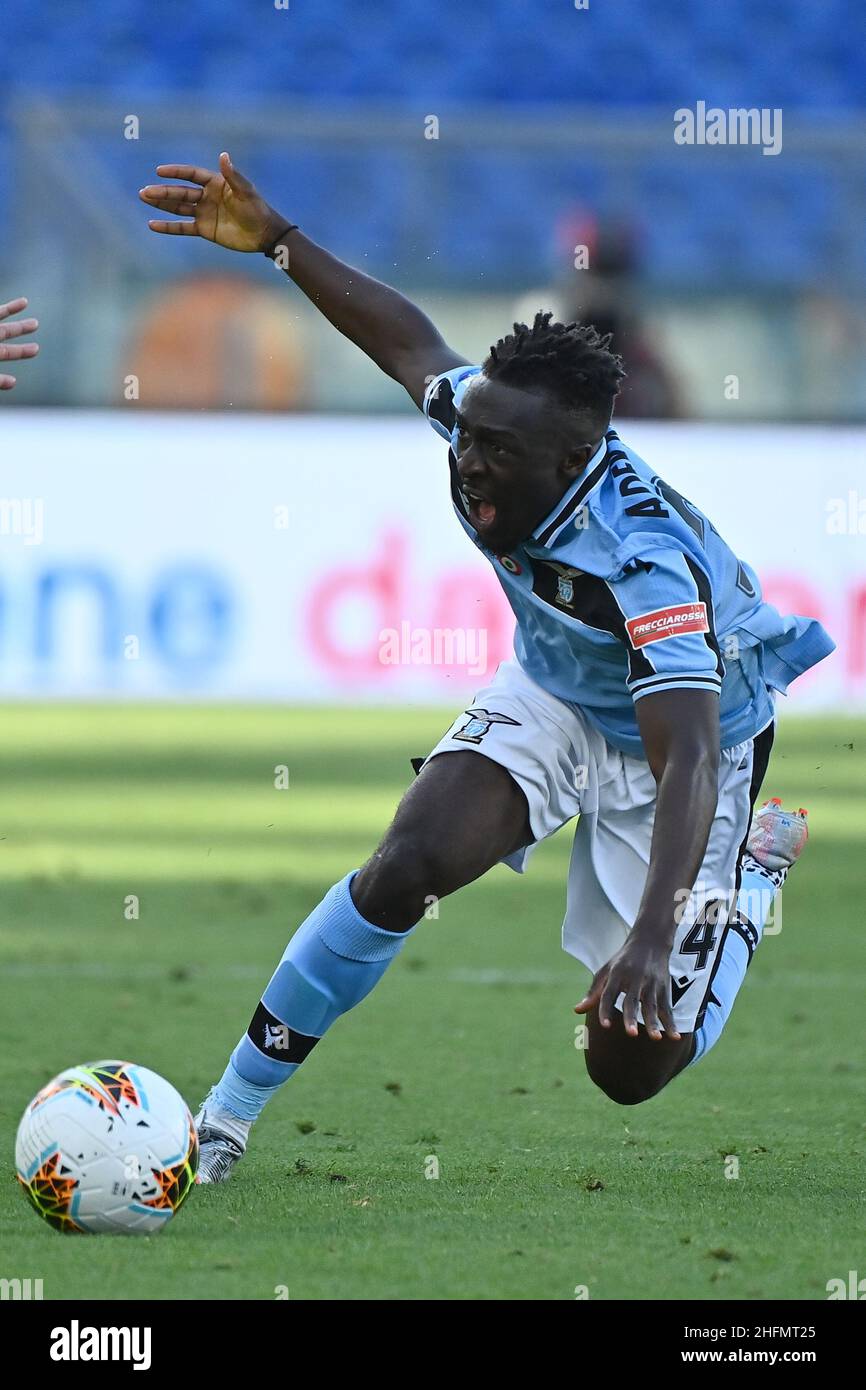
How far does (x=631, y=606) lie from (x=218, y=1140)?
147 centimetres

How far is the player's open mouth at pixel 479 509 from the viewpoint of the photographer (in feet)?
13.9

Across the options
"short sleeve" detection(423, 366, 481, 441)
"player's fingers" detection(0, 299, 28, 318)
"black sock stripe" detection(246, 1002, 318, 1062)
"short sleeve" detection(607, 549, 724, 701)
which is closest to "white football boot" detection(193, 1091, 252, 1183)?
"black sock stripe" detection(246, 1002, 318, 1062)

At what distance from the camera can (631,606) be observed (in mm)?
4102

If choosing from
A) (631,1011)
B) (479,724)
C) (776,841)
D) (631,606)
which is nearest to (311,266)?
(479,724)

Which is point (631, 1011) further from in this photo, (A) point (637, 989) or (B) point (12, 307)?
(B) point (12, 307)

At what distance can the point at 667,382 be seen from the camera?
1286cm

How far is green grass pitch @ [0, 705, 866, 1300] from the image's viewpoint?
3.78 metres

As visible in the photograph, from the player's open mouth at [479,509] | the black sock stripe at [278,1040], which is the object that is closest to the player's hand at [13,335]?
the player's open mouth at [479,509]

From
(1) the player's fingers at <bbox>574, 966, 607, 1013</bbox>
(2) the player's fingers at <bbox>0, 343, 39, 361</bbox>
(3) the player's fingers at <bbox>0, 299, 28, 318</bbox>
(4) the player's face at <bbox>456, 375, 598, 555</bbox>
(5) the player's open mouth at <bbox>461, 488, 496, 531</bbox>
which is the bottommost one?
(1) the player's fingers at <bbox>574, 966, 607, 1013</bbox>

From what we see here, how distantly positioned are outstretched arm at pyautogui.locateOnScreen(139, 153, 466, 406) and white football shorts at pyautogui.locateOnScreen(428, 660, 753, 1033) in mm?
810

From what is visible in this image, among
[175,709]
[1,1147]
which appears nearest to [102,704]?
[175,709]

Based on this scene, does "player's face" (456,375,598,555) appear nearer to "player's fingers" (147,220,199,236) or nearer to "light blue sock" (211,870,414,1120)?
"light blue sock" (211,870,414,1120)

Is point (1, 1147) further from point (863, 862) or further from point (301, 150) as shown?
point (301, 150)
